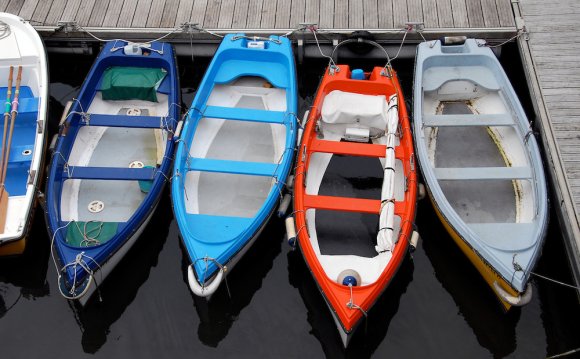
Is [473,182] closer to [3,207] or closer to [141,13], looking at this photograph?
[3,207]

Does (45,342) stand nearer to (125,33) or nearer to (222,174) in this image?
(222,174)

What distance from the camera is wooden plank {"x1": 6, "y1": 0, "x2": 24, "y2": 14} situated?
11.8 m

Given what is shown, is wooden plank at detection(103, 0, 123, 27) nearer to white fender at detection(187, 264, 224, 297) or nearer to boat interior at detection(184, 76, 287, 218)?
boat interior at detection(184, 76, 287, 218)

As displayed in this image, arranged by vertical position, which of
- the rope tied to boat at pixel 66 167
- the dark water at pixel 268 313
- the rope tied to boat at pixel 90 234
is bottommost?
the dark water at pixel 268 313

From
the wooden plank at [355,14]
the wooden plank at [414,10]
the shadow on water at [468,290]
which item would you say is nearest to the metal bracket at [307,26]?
the wooden plank at [355,14]

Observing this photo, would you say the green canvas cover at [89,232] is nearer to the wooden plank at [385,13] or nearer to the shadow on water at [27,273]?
the shadow on water at [27,273]

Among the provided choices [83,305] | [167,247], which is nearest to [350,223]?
[167,247]

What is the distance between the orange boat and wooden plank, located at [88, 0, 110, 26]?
188 inches

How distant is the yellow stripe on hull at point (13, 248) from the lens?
8.32m

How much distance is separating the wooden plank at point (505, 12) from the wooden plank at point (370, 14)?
2335 millimetres

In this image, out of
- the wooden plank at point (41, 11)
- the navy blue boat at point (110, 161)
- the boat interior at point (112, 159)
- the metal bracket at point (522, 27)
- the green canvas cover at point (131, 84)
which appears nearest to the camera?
the navy blue boat at point (110, 161)

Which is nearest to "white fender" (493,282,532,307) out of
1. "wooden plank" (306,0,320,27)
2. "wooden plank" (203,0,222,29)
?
"wooden plank" (306,0,320,27)

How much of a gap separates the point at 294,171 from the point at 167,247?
2.32m

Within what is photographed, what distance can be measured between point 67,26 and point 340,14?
5.31m
